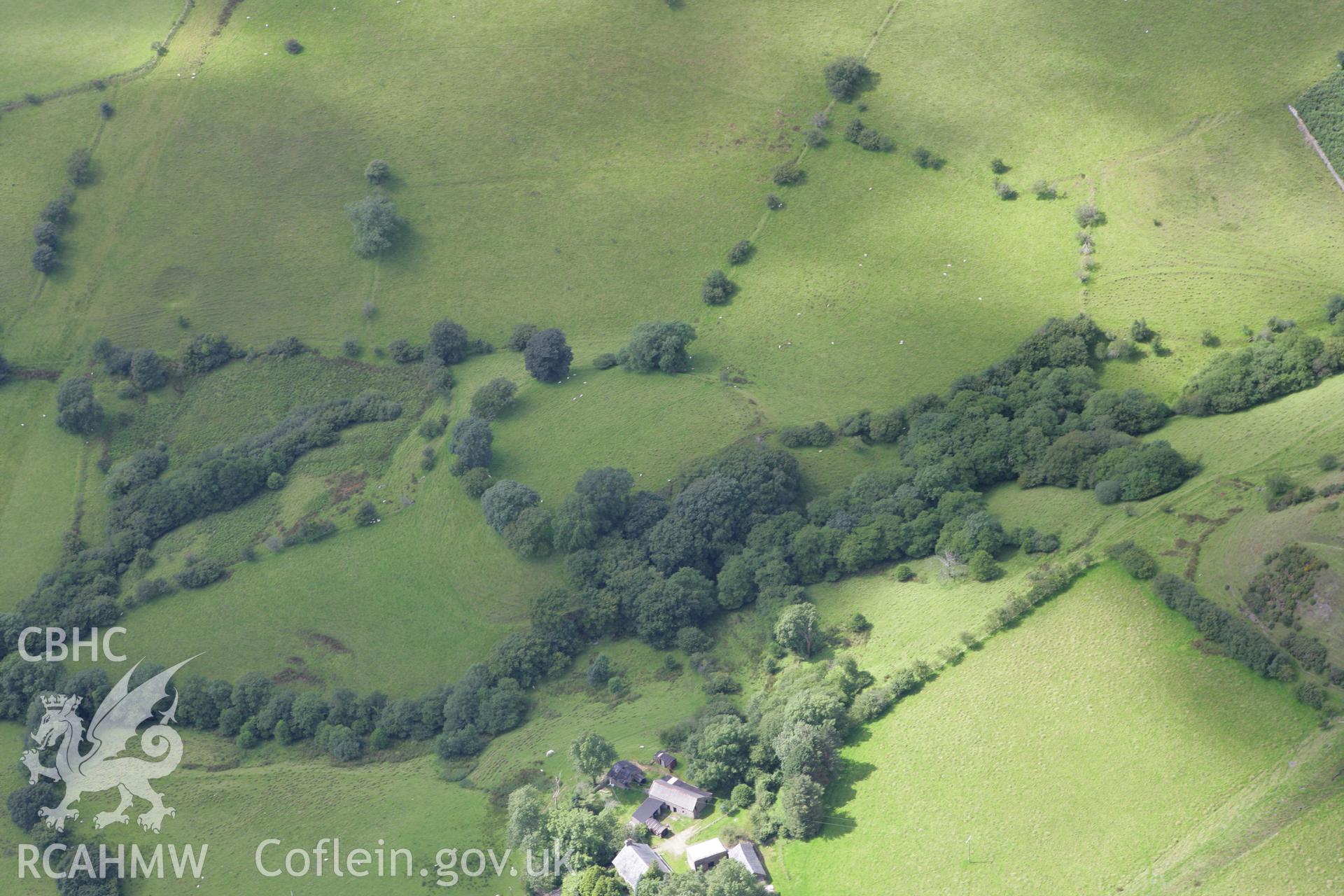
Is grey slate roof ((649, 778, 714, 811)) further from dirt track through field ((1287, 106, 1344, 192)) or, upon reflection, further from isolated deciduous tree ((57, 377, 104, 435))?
dirt track through field ((1287, 106, 1344, 192))

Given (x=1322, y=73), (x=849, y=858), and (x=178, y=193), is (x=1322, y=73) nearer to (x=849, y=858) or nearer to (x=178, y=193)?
(x=849, y=858)

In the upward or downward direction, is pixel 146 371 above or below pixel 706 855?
below

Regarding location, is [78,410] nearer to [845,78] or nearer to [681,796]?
[681,796]

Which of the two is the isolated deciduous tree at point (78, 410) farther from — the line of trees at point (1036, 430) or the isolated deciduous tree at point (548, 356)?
the line of trees at point (1036, 430)

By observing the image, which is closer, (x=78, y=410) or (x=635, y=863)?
(x=635, y=863)

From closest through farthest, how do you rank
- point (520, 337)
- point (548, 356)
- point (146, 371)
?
point (548, 356)
point (520, 337)
point (146, 371)

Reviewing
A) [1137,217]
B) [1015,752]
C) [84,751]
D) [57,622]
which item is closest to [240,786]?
[84,751]

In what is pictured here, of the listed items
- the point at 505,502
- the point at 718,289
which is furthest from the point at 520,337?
the point at 505,502
